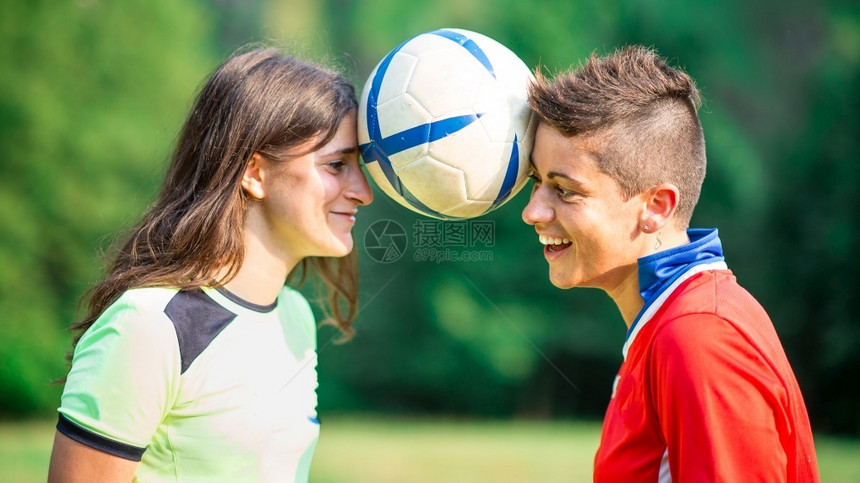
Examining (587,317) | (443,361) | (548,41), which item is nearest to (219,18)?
(548,41)

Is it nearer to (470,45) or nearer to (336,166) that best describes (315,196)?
(336,166)

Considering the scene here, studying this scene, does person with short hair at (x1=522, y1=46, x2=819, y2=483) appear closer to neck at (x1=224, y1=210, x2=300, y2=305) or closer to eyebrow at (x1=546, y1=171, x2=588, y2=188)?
eyebrow at (x1=546, y1=171, x2=588, y2=188)

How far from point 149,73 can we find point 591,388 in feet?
25.2

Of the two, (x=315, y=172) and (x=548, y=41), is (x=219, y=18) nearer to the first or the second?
(x=548, y=41)

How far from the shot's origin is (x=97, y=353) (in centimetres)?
233

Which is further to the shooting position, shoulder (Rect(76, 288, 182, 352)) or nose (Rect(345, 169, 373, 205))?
nose (Rect(345, 169, 373, 205))

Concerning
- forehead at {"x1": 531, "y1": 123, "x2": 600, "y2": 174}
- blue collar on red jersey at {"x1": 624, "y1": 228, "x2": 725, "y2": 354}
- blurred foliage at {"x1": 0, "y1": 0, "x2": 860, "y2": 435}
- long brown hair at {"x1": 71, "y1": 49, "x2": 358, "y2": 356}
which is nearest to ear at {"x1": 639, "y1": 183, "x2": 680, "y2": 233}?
blue collar on red jersey at {"x1": 624, "y1": 228, "x2": 725, "y2": 354}

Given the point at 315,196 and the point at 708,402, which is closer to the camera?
the point at 708,402

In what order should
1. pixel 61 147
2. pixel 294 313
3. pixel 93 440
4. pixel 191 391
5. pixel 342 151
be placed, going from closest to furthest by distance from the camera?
pixel 93 440
pixel 191 391
pixel 342 151
pixel 294 313
pixel 61 147

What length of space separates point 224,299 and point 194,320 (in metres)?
0.18

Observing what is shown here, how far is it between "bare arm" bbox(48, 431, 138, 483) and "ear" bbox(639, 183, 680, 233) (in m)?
1.81

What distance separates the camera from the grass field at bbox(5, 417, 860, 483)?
748 centimetres

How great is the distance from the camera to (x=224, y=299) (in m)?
2.72

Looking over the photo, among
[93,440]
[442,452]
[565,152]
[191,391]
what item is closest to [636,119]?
[565,152]
